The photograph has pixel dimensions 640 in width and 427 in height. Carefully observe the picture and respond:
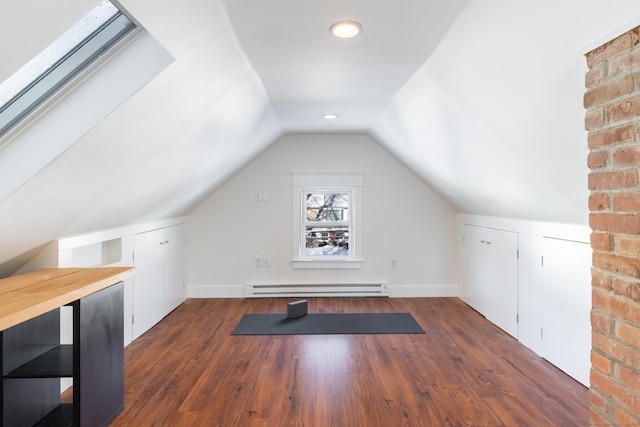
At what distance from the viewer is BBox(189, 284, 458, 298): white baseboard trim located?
4.95 m

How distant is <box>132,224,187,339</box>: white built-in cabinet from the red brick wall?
3.39m

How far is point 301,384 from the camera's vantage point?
2.56 meters

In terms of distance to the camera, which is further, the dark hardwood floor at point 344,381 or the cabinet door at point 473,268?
the cabinet door at point 473,268

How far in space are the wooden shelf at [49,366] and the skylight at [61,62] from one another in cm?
113

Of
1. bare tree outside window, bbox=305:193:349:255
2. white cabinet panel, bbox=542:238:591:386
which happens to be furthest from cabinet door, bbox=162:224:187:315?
white cabinet panel, bbox=542:238:591:386

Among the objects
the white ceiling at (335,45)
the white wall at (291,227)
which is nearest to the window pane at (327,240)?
the white wall at (291,227)

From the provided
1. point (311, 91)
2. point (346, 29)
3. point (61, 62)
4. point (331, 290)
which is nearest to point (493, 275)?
point (331, 290)

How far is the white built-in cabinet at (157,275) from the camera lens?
344 cm

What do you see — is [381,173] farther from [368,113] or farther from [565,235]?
[565,235]

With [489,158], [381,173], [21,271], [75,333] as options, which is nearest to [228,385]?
[75,333]

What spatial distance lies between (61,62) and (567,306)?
338 cm

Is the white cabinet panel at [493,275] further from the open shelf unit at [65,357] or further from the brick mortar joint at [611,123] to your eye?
the open shelf unit at [65,357]

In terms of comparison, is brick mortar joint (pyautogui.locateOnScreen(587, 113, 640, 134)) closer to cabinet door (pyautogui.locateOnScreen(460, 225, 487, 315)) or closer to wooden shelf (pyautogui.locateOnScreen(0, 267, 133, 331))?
wooden shelf (pyautogui.locateOnScreen(0, 267, 133, 331))

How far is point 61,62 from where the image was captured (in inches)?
60.9
